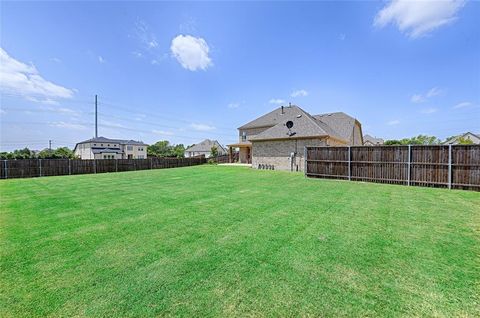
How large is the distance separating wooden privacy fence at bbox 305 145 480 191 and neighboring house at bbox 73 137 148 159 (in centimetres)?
4293

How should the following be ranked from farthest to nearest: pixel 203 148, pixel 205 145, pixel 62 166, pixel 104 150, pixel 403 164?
pixel 205 145 → pixel 203 148 → pixel 104 150 → pixel 62 166 → pixel 403 164

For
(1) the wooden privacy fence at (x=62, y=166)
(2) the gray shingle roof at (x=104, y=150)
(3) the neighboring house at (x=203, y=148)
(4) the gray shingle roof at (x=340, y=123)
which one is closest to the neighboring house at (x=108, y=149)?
(2) the gray shingle roof at (x=104, y=150)

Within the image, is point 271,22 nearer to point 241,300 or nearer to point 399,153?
point 399,153

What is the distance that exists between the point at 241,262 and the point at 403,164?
1115cm

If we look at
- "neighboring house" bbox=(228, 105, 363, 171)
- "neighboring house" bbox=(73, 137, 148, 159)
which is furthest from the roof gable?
"neighboring house" bbox=(228, 105, 363, 171)

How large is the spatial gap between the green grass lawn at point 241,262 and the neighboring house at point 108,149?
41.9m

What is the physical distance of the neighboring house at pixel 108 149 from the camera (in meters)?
41.5

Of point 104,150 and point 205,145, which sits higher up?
point 205,145

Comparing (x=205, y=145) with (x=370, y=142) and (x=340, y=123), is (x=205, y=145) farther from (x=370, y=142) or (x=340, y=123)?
(x=340, y=123)

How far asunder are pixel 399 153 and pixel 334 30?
8.60 m

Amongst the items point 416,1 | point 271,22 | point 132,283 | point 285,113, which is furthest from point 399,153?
point 285,113

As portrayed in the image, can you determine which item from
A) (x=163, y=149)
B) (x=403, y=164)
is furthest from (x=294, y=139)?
(x=163, y=149)

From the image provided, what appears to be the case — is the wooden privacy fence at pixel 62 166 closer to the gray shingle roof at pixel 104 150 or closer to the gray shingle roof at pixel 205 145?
the gray shingle roof at pixel 104 150

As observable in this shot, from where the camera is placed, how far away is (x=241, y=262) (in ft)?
9.91
